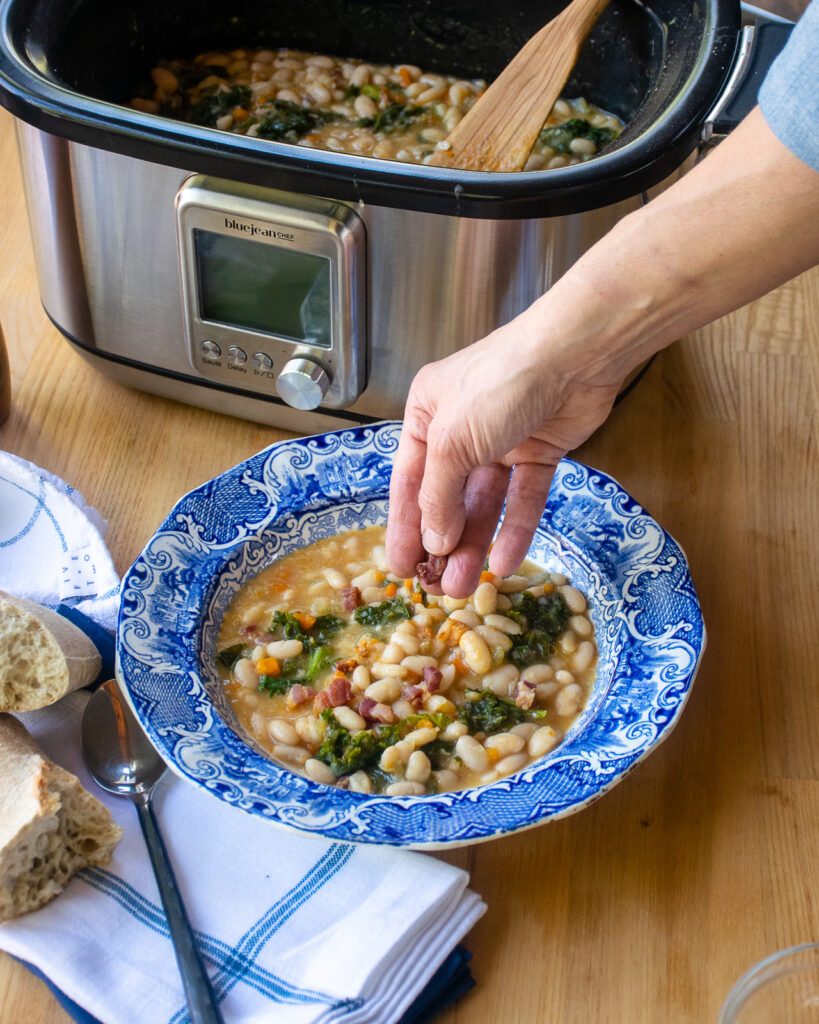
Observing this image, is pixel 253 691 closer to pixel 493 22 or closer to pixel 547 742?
pixel 547 742

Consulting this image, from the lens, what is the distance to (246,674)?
46.3 inches

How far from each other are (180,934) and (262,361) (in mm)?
664

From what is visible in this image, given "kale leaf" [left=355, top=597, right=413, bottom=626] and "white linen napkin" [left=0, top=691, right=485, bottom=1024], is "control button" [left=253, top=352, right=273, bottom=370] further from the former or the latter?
"white linen napkin" [left=0, top=691, right=485, bottom=1024]

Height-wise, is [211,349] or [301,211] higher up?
[301,211]

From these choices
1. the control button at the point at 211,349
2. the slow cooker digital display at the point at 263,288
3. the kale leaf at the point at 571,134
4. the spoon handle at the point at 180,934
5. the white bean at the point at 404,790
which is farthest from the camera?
the kale leaf at the point at 571,134

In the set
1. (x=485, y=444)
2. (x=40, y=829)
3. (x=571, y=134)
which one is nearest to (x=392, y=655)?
(x=485, y=444)

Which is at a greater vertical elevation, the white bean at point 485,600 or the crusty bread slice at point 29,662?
the crusty bread slice at point 29,662

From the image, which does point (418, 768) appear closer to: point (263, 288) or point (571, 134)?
point (263, 288)

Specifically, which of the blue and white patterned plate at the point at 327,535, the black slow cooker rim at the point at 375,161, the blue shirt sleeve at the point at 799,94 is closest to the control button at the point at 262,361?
the blue and white patterned plate at the point at 327,535

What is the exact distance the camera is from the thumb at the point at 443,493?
107 cm

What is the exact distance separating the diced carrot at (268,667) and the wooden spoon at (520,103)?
0.55 metres

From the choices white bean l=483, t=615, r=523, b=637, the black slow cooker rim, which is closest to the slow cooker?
the black slow cooker rim

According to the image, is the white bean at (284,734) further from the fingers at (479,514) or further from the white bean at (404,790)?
the fingers at (479,514)

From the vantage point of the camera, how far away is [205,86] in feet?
5.27
